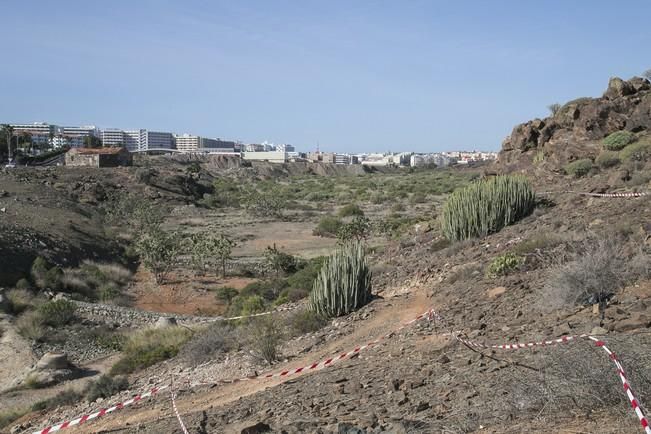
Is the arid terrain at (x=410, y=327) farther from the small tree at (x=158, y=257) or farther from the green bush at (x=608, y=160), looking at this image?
the small tree at (x=158, y=257)

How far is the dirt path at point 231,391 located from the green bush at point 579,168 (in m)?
12.9

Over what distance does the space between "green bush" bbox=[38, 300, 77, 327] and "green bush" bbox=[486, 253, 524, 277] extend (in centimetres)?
1296

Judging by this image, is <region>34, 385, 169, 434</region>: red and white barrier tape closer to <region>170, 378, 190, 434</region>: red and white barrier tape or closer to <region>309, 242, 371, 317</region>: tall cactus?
<region>170, 378, 190, 434</region>: red and white barrier tape

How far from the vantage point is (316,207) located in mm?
71312

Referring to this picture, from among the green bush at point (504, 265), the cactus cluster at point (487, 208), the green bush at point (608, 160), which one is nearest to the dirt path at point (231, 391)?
the green bush at point (504, 265)

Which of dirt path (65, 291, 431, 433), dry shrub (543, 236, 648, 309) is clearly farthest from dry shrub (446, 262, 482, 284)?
dry shrub (543, 236, 648, 309)

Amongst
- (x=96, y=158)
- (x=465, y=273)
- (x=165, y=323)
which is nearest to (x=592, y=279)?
(x=465, y=273)

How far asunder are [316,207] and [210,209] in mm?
11258

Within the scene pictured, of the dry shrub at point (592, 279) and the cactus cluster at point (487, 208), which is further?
the cactus cluster at point (487, 208)

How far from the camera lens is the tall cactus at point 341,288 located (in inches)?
569

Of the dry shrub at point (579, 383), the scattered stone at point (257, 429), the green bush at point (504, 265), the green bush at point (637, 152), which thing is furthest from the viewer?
the green bush at point (637, 152)

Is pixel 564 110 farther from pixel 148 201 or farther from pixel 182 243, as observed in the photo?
pixel 148 201

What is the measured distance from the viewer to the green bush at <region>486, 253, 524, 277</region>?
1277 cm

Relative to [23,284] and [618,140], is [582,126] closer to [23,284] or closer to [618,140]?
[618,140]
